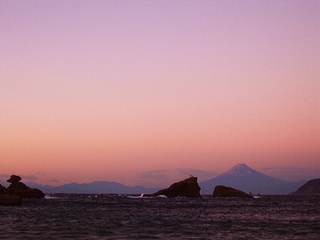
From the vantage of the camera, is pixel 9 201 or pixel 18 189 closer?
pixel 9 201

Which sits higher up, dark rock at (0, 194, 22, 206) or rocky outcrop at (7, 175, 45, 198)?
rocky outcrop at (7, 175, 45, 198)

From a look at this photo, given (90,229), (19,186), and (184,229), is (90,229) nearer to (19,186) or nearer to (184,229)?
(184,229)

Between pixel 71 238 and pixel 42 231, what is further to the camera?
pixel 42 231

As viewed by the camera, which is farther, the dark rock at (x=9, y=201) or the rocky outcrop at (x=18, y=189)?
the rocky outcrop at (x=18, y=189)

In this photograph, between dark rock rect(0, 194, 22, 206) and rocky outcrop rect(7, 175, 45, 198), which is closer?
dark rock rect(0, 194, 22, 206)

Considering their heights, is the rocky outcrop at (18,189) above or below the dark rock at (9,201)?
above

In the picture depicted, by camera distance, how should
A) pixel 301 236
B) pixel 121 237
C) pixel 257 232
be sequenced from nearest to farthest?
1. pixel 121 237
2. pixel 301 236
3. pixel 257 232

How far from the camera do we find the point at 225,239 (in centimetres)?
3550

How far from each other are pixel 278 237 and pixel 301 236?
2881mm

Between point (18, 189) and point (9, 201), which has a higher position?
point (18, 189)

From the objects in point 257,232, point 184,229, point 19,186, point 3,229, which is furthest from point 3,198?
point 19,186

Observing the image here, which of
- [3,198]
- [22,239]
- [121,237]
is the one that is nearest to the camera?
[22,239]

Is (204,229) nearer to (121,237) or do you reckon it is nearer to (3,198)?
(121,237)

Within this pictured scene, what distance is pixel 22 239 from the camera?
32625mm
